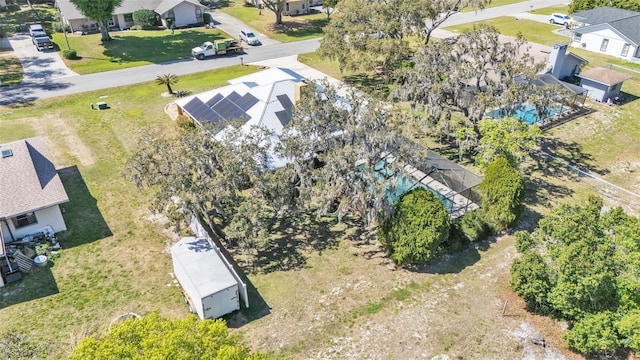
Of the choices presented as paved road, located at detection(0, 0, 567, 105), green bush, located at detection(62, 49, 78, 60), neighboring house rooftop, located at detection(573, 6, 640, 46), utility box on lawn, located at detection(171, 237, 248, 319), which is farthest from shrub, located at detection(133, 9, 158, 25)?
neighboring house rooftop, located at detection(573, 6, 640, 46)

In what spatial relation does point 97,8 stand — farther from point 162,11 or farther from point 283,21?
point 283,21

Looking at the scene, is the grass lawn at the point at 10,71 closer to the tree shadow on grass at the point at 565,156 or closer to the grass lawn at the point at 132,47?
the grass lawn at the point at 132,47

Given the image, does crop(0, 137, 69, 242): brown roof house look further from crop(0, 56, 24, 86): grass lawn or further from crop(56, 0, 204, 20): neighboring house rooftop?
crop(56, 0, 204, 20): neighboring house rooftop

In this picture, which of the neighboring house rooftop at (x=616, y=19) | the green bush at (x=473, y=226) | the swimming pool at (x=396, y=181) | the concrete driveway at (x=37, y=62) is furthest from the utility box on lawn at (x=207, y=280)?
the neighboring house rooftop at (x=616, y=19)

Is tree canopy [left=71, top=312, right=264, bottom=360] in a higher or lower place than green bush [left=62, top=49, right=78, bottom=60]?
higher

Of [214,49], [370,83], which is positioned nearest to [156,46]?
[214,49]

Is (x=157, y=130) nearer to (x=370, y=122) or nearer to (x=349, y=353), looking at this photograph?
(x=370, y=122)
